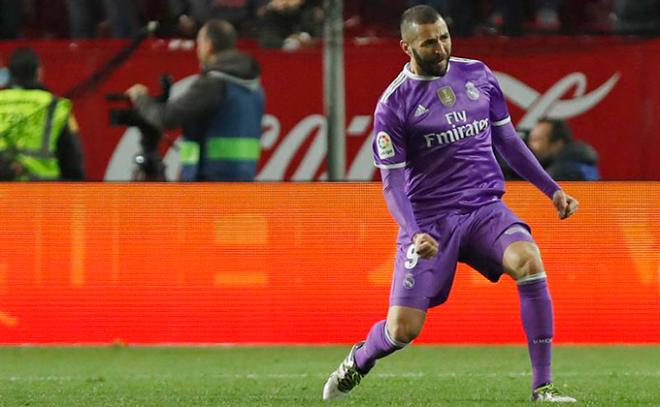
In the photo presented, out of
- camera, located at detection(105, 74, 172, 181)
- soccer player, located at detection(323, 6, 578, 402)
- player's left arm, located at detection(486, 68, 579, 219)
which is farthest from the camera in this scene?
camera, located at detection(105, 74, 172, 181)

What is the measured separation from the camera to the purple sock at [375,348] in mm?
7016

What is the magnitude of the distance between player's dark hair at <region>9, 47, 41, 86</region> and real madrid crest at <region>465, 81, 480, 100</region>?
4.30m

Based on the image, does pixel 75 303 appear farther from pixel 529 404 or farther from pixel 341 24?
pixel 529 404

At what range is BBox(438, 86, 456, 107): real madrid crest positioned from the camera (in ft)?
22.8

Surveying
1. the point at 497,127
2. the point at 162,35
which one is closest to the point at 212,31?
the point at 162,35

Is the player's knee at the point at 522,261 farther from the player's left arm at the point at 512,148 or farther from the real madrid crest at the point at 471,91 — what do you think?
the real madrid crest at the point at 471,91

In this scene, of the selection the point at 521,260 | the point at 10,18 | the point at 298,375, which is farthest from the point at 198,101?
the point at 521,260

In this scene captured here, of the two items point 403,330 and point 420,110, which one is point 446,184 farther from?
point 403,330

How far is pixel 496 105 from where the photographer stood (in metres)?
7.11

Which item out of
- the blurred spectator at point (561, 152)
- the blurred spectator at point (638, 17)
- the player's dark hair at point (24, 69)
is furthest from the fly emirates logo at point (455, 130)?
the player's dark hair at point (24, 69)

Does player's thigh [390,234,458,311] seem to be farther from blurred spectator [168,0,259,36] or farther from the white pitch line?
blurred spectator [168,0,259,36]

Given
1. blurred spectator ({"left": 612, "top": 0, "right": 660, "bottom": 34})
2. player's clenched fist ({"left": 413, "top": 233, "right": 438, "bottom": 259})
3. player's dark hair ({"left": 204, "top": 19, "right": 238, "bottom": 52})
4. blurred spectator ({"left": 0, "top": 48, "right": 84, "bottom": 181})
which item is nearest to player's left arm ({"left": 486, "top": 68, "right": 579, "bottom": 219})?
player's clenched fist ({"left": 413, "top": 233, "right": 438, "bottom": 259})

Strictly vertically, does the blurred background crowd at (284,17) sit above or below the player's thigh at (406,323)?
above

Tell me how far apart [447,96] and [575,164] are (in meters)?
3.65
